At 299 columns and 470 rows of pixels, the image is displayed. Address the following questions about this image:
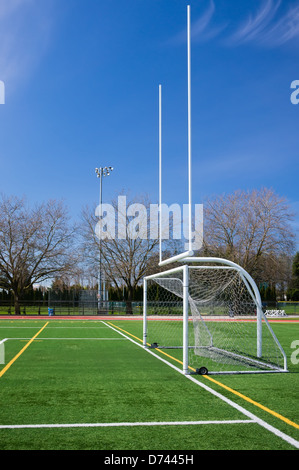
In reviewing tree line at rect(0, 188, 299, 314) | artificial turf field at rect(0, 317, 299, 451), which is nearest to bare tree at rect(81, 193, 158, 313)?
tree line at rect(0, 188, 299, 314)

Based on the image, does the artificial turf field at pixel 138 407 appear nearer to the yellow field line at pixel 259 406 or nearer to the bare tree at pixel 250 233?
the yellow field line at pixel 259 406

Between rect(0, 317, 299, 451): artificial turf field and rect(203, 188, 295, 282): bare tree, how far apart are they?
29.0 m

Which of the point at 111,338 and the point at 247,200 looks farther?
the point at 247,200

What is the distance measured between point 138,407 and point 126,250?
35378 millimetres

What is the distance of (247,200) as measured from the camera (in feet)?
137

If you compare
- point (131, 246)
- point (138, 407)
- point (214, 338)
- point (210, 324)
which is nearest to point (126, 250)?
point (131, 246)

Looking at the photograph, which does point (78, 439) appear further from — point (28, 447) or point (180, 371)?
point (180, 371)

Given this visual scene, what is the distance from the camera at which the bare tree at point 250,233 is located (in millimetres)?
39906

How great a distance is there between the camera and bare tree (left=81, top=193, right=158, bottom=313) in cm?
4156

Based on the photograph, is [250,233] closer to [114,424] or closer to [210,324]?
[210,324]

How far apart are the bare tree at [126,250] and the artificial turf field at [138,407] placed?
29883 mm
